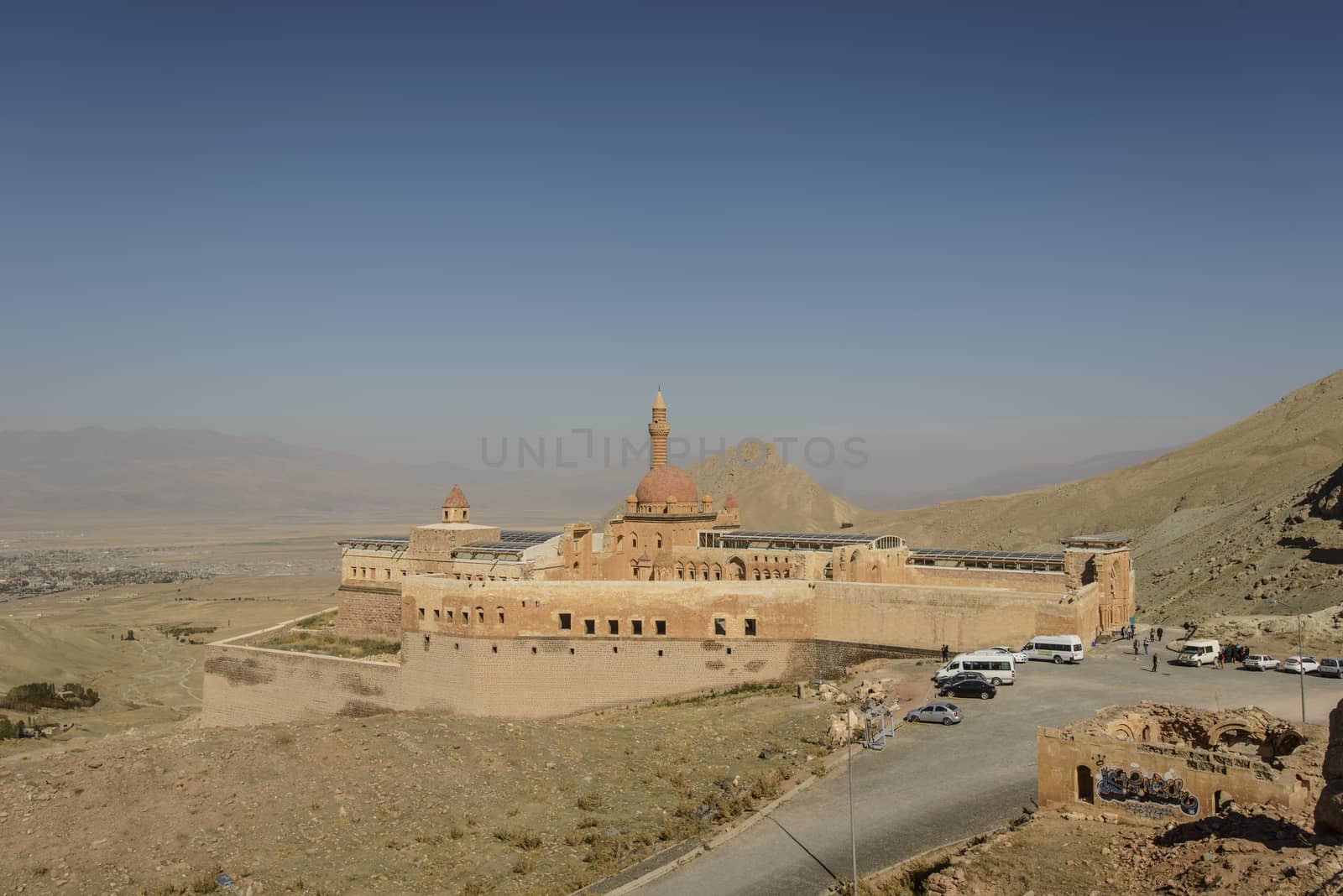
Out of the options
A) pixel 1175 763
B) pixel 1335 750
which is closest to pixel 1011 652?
pixel 1175 763

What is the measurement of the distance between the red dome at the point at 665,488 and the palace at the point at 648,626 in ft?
13.6

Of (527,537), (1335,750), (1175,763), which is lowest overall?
(1175,763)

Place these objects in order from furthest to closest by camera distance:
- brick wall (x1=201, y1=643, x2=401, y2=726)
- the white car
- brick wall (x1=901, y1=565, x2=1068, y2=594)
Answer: brick wall (x1=201, y1=643, x2=401, y2=726)
brick wall (x1=901, y1=565, x2=1068, y2=594)
the white car

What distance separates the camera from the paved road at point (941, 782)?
1716 cm

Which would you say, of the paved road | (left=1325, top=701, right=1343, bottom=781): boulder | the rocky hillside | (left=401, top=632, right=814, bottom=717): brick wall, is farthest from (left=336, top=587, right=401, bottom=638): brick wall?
the rocky hillside

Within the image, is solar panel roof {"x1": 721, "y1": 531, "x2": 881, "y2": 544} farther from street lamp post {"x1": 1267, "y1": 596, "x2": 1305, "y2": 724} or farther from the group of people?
street lamp post {"x1": 1267, "y1": 596, "x2": 1305, "y2": 724}

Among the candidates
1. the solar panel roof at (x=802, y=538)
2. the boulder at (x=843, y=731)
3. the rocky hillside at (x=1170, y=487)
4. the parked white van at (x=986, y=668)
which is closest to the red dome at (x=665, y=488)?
the solar panel roof at (x=802, y=538)

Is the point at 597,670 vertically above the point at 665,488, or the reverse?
the point at 665,488

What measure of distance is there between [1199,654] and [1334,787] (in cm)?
1893

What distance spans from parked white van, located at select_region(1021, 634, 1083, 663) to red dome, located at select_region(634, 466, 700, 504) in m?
16.5

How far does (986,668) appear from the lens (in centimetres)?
2744

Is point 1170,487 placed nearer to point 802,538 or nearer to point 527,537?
point 802,538

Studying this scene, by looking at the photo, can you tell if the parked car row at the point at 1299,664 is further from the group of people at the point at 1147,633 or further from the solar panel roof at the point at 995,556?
the solar panel roof at the point at 995,556

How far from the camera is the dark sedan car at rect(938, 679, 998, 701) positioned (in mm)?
25516
